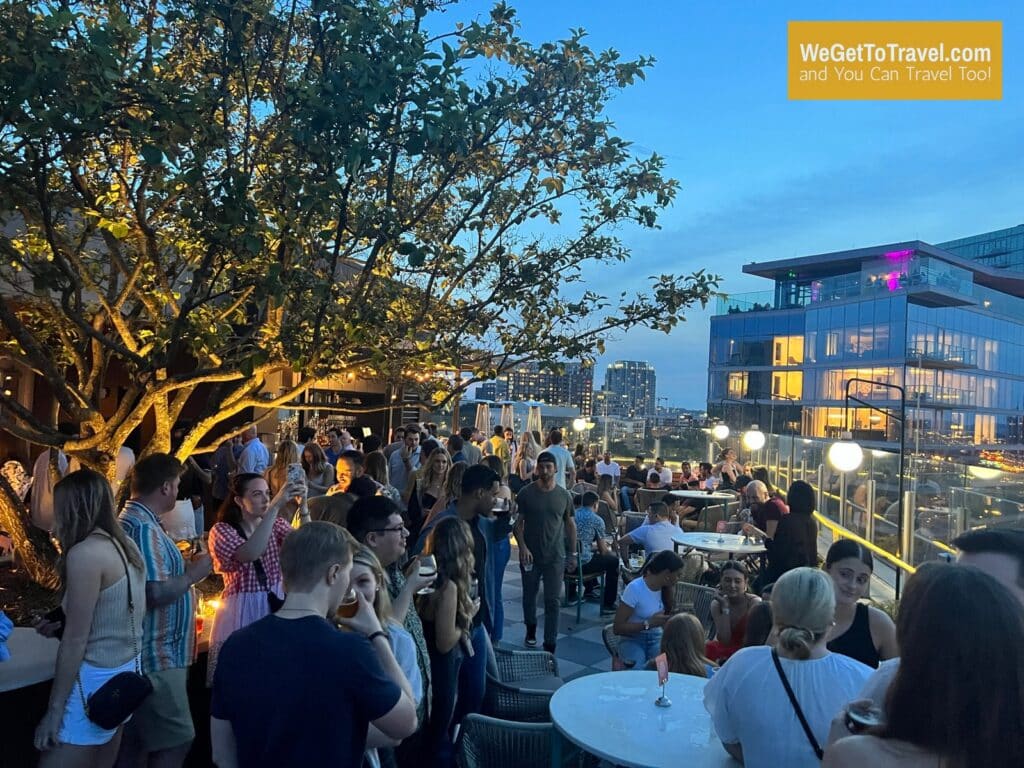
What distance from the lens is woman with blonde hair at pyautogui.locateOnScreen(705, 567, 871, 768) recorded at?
95.0 inches

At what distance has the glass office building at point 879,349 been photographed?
121ft

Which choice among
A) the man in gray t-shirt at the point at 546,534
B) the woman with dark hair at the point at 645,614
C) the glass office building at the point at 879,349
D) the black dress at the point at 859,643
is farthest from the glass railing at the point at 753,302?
the black dress at the point at 859,643

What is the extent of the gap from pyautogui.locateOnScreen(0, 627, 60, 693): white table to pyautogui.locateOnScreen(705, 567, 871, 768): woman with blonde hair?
265 centimetres

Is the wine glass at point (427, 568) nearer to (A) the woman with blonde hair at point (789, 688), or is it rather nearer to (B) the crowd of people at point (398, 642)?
(B) the crowd of people at point (398, 642)

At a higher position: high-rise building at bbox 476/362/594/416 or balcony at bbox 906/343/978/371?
balcony at bbox 906/343/978/371

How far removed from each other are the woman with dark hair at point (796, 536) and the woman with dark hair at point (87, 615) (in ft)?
14.7

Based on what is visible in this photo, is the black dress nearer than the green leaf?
No

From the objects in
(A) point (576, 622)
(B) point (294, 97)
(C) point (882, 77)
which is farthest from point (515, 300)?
(C) point (882, 77)

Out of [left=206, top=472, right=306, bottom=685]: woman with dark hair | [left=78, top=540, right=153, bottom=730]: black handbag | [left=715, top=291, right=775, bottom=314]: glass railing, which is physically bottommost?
[left=78, top=540, right=153, bottom=730]: black handbag

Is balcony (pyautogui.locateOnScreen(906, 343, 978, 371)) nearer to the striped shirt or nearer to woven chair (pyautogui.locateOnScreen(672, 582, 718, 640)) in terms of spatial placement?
woven chair (pyautogui.locateOnScreen(672, 582, 718, 640))

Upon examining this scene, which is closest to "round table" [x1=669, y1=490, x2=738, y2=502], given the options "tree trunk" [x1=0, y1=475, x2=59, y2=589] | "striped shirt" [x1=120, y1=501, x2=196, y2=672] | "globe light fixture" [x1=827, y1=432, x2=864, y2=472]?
"globe light fixture" [x1=827, y1=432, x2=864, y2=472]

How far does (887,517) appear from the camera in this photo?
337 inches

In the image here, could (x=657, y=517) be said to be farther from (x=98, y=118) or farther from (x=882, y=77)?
(x=98, y=118)

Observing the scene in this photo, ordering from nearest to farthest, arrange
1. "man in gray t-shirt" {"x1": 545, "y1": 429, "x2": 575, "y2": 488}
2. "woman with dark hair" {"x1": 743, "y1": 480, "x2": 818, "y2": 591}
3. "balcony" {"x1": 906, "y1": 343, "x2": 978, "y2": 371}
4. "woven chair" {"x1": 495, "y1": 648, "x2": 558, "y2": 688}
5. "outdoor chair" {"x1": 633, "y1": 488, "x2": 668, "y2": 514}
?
"woven chair" {"x1": 495, "y1": 648, "x2": 558, "y2": 688} → "woman with dark hair" {"x1": 743, "y1": 480, "x2": 818, "y2": 591} → "man in gray t-shirt" {"x1": 545, "y1": 429, "x2": 575, "y2": 488} → "outdoor chair" {"x1": 633, "y1": 488, "x2": 668, "y2": 514} → "balcony" {"x1": 906, "y1": 343, "x2": 978, "y2": 371}
